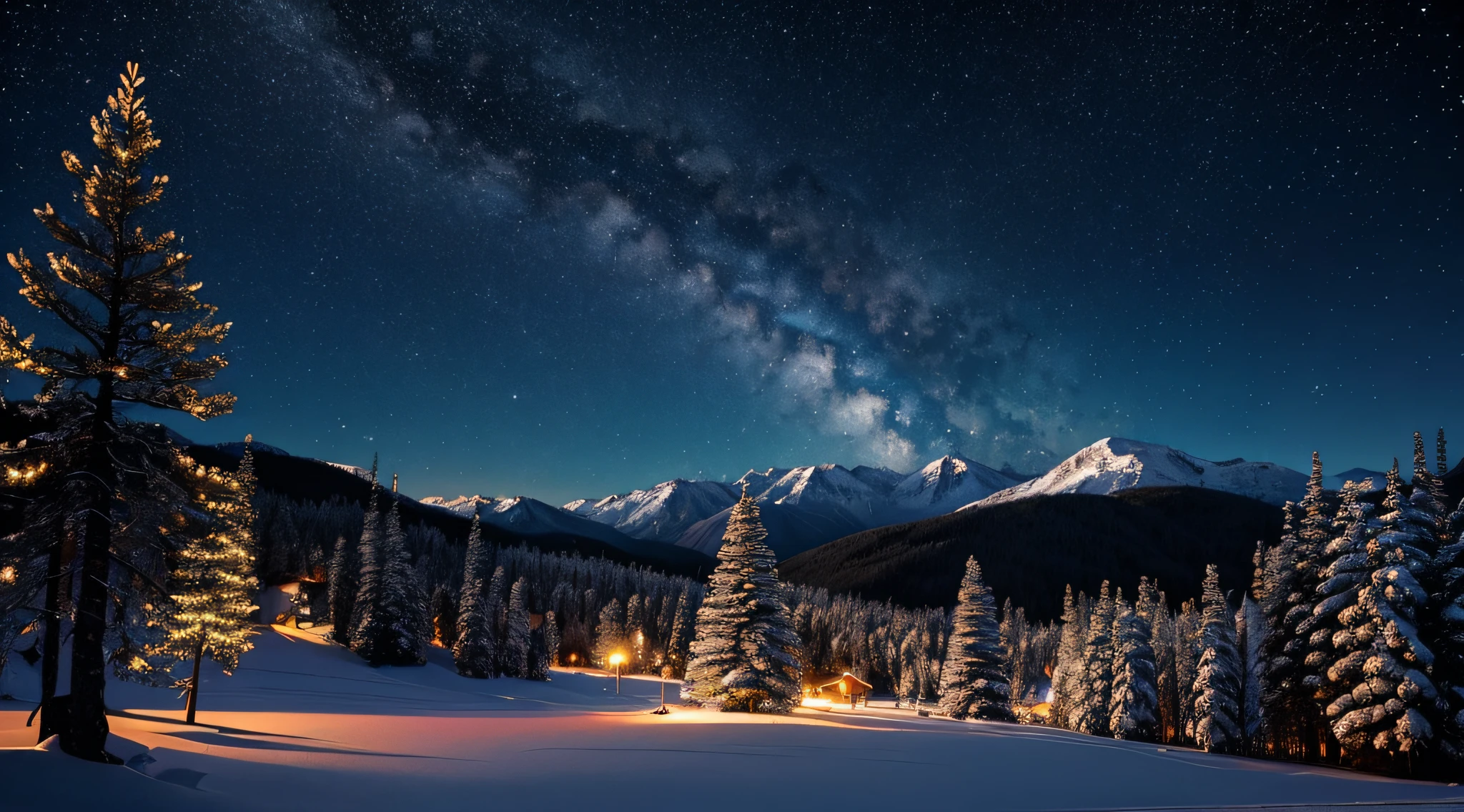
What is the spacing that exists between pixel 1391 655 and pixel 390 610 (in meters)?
58.5

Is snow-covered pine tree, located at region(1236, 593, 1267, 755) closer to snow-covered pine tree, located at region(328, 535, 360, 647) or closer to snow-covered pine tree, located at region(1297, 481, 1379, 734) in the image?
snow-covered pine tree, located at region(1297, 481, 1379, 734)

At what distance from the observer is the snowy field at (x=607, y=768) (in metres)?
10.7

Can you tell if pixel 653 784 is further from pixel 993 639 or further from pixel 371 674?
pixel 371 674

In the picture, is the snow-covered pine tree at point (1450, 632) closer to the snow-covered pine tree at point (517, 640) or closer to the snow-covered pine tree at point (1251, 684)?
the snow-covered pine tree at point (1251, 684)

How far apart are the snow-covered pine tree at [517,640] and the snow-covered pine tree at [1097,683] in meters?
44.2

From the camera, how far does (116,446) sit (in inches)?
540

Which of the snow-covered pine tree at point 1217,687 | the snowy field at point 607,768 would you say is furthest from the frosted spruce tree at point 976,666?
the snowy field at point 607,768

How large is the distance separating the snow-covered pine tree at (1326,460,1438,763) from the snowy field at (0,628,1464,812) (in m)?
1.84

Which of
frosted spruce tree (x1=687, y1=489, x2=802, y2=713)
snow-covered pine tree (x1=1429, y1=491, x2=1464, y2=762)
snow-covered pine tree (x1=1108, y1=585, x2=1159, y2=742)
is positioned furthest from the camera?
snow-covered pine tree (x1=1108, y1=585, x2=1159, y2=742)

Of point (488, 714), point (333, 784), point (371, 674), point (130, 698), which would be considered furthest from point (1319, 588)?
point (371, 674)

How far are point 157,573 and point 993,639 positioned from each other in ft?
139

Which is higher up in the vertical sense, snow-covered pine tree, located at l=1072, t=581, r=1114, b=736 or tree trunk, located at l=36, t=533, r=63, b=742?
tree trunk, located at l=36, t=533, r=63, b=742

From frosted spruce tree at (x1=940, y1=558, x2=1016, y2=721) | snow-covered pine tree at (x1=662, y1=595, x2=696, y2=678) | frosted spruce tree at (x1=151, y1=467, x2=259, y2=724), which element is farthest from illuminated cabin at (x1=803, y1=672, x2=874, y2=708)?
frosted spruce tree at (x1=151, y1=467, x2=259, y2=724)

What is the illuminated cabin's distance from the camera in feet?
235
